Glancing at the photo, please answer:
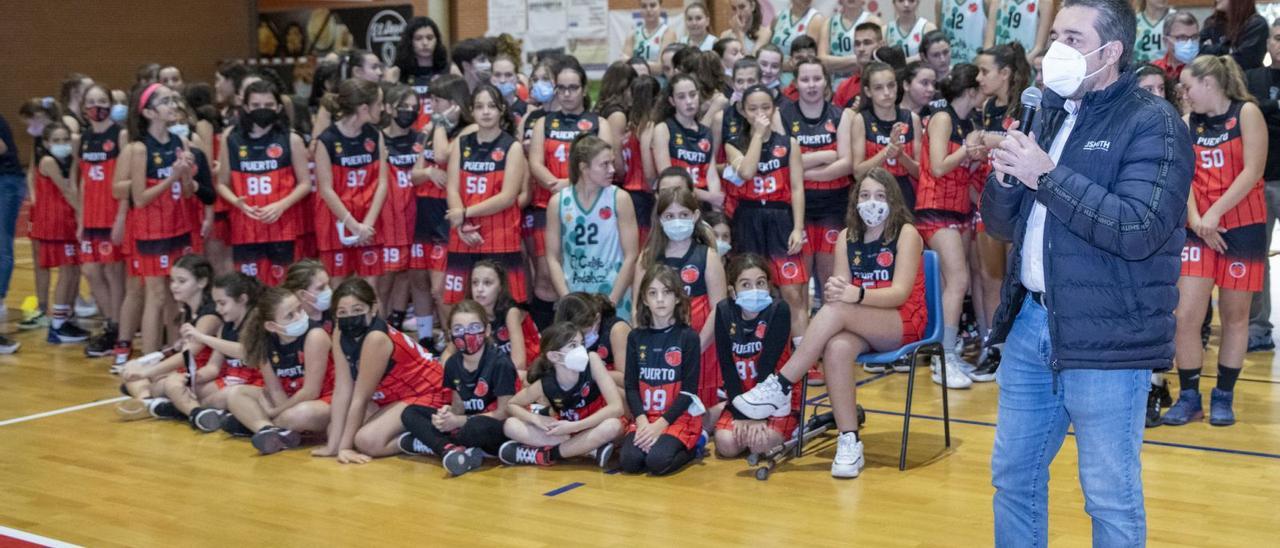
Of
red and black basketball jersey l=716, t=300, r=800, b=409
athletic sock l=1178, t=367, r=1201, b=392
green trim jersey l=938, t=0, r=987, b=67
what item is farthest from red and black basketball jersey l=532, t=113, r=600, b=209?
athletic sock l=1178, t=367, r=1201, b=392

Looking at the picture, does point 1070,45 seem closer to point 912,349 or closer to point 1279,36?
point 912,349

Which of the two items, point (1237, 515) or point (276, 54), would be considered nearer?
point (1237, 515)

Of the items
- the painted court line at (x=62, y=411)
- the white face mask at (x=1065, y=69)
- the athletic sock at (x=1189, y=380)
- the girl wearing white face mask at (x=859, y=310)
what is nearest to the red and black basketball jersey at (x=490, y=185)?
the girl wearing white face mask at (x=859, y=310)

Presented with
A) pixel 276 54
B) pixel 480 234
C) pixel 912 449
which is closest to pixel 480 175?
pixel 480 234

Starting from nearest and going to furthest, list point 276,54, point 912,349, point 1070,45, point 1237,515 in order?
point 1070,45 < point 1237,515 < point 912,349 < point 276,54

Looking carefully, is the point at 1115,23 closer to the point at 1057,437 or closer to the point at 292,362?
the point at 1057,437

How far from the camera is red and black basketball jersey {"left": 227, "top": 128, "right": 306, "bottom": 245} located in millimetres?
7848

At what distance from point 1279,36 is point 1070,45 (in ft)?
14.8

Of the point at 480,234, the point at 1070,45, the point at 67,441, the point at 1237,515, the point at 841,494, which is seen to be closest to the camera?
the point at 1070,45

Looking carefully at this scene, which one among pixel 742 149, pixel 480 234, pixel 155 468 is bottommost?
pixel 155 468

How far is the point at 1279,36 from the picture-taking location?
677 cm

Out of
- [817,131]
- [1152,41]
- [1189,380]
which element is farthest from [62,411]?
[1152,41]

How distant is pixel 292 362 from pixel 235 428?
0.45m

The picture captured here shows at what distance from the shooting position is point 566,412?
5879 millimetres
